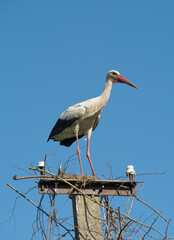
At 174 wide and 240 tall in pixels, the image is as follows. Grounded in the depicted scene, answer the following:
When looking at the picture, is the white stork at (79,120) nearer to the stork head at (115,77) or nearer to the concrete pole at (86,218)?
the stork head at (115,77)

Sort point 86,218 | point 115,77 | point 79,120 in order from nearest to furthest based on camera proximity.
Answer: point 86,218
point 79,120
point 115,77

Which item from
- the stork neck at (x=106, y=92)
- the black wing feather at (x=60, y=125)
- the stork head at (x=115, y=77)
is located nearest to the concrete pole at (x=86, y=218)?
the black wing feather at (x=60, y=125)

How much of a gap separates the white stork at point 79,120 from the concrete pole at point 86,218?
220cm

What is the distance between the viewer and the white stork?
881 cm

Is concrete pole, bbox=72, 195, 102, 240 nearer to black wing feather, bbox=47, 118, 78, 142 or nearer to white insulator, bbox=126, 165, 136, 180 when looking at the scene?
white insulator, bbox=126, 165, 136, 180

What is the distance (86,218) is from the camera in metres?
6.37

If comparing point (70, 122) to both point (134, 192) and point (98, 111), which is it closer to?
point (98, 111)

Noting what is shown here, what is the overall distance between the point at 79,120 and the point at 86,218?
2.79 meters

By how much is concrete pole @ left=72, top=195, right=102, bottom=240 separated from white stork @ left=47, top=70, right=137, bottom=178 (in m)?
2.20

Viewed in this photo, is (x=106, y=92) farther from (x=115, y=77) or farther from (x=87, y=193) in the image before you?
(x=87, y=193)

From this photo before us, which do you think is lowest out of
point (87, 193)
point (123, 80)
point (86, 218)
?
point (86, 218)

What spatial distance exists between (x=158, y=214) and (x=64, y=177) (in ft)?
4.53

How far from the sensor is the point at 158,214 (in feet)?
20.4

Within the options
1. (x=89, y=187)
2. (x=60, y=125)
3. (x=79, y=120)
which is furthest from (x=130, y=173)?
(x=60, y=125)
